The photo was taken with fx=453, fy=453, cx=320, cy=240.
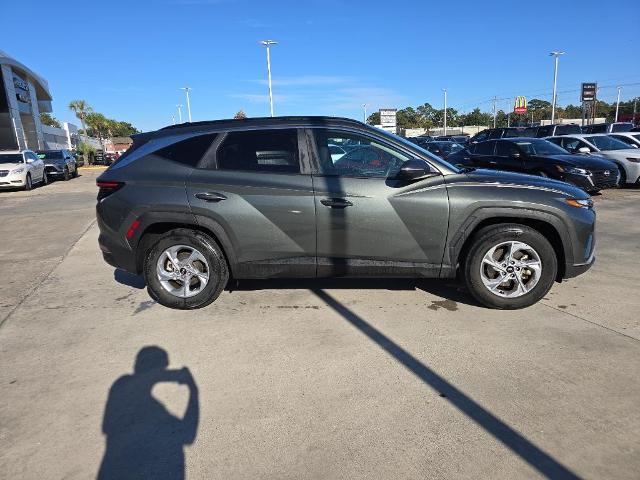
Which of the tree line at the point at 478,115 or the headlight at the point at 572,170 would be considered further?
the tree line at the point at 478,115

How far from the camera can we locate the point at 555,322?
3.95m

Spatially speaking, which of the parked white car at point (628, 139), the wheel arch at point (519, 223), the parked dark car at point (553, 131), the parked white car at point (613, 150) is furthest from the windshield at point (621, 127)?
the wheel arch at point (519, 223)

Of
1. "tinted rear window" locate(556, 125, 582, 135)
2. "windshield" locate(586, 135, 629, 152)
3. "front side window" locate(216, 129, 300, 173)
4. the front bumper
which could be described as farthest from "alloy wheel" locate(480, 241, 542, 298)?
"tinted rear window" locate(556, 125, 582, 135)

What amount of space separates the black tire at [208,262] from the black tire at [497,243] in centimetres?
231

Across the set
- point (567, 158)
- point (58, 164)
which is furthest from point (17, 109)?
Result: point (567, 158)

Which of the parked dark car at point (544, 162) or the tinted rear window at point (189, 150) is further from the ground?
the tinted rear window at point (189, 150)

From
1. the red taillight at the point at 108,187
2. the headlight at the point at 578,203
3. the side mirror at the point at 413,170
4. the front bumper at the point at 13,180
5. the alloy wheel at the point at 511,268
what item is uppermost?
the side mirror at the point at 413,170

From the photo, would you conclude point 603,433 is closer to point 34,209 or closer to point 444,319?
point 444,319

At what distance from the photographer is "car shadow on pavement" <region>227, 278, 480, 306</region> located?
4.81 metres

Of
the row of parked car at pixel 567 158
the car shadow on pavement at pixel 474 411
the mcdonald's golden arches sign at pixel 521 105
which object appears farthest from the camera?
the mcdonald's golden arches sign at pixel 521 105

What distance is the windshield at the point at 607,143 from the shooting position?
13.1 m

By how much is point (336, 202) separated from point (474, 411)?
2.06 meters

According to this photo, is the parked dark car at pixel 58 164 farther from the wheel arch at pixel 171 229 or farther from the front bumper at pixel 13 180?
the wheel arch at pixel 171 229

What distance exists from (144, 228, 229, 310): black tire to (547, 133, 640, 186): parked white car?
433 inches
